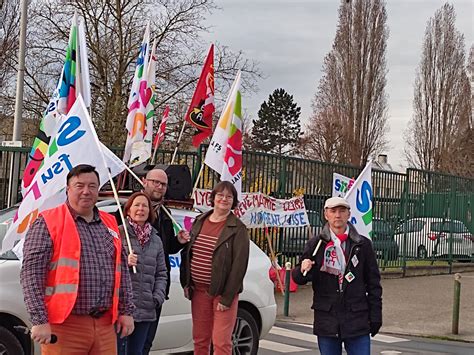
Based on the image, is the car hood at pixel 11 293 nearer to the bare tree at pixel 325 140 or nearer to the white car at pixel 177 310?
the white car at pixel 177 310

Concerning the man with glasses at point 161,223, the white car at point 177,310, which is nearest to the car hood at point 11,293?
the white car at point 177,310

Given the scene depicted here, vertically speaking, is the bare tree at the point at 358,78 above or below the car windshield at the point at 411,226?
above

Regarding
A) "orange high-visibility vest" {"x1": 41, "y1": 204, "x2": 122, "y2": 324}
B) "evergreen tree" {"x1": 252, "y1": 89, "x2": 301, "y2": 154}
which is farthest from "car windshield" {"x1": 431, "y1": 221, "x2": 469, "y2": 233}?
"evergreen tree" {"x1": 252, "y1": 89, "x2": 301, "y2": 154}

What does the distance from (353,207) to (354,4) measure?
128ft

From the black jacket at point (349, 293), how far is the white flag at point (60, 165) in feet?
5.87

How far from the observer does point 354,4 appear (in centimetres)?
4441

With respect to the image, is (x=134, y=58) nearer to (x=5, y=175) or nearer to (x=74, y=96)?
(x=5, y=175)

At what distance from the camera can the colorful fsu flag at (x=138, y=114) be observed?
8.46 m

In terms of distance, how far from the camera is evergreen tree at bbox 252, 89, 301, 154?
81.4 metres

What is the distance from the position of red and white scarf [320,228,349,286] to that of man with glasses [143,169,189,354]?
1.30 meters

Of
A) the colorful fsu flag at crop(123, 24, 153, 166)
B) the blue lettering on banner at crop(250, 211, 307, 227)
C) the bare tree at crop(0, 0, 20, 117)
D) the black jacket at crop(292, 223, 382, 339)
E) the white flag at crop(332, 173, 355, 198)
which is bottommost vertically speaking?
the black jacket at crop(292, 223, 382, 339)

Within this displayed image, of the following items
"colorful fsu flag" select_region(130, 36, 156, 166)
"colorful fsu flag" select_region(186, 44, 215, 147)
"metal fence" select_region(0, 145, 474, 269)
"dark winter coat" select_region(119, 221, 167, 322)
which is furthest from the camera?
"metal fence" select_region(0, 145, 474, 269)

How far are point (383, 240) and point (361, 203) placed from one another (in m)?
10.8

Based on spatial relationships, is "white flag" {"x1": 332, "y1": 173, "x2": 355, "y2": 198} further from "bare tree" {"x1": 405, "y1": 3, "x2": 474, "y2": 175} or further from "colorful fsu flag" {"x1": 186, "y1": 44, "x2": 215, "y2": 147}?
"bare tree" {"x1": 405, "y1": 3, "x2": 474, "y2": 175}
